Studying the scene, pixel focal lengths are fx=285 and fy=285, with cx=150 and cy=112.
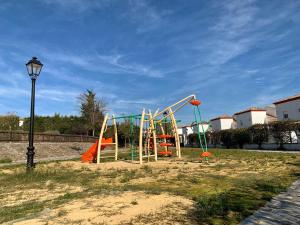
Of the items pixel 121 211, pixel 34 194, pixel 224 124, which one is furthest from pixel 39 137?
pixel 224 124

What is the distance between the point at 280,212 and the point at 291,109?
115ft

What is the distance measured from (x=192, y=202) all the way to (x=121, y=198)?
1586 millimetres

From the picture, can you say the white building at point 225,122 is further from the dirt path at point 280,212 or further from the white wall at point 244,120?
the dirt path at point 280,212

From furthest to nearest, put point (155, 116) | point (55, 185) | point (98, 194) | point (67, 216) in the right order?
1. point (155, 116)
2. point (55, 185)
3. point (98, 194)
4. point (67, 216)

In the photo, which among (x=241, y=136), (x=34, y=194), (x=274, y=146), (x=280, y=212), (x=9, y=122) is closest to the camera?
(x=280, y=212)

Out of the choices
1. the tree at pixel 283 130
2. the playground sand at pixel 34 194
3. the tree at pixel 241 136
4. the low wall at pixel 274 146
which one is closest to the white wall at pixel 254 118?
the tree at pixel 241 136

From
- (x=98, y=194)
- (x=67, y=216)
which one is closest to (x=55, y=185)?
(x=98, y=194)

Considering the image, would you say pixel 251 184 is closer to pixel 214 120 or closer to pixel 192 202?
pixel 192 202

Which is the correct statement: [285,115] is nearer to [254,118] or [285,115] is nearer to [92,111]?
[254,118]

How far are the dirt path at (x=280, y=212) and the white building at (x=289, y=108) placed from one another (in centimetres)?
3277

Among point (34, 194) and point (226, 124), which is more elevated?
point (226, 124)

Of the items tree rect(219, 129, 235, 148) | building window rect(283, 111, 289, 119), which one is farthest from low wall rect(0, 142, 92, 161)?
building window rect(283, 111, 289, 119)

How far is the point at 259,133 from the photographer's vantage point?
1182 inches

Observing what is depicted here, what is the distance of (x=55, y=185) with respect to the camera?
27.9 ft
